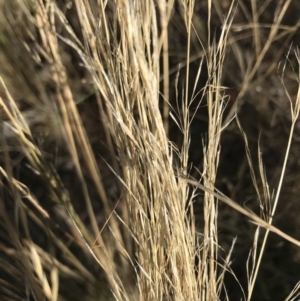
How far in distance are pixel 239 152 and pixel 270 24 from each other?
1.06 feet

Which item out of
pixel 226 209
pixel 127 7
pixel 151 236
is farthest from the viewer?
pixel 226 209

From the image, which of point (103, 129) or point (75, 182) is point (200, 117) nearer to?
point (103, 129)

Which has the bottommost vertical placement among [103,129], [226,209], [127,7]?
[226,209]

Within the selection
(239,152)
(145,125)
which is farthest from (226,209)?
(145,125)

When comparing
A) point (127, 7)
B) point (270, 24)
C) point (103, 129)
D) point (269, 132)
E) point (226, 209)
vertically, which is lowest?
point (226, 209)

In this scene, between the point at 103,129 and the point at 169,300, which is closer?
the point at 169,300

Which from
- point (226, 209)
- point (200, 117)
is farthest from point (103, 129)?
point (226, 209)

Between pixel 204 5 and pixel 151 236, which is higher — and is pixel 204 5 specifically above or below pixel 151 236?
above

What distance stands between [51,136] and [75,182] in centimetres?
13

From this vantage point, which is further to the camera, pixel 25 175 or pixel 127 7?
pixel 25 175

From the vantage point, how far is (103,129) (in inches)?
48.5

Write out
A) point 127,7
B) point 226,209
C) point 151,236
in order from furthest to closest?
point 226,209
point 151,236
point 127,7

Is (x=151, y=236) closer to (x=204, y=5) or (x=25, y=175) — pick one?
(x=25, y=175)

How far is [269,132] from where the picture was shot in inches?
48.1
